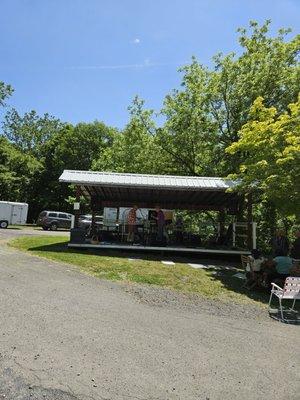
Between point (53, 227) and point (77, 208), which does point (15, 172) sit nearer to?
point (53, 227)

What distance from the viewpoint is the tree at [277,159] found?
1091cm

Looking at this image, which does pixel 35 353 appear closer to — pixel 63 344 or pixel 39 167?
→ pixel 63 344

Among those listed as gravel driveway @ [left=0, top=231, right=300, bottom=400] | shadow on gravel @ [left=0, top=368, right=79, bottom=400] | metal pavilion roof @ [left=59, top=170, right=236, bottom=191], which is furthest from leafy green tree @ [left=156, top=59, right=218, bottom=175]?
shadow on gravel @ [left=0, top=368, right=79, bottom=400]

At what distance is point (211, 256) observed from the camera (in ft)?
55.9

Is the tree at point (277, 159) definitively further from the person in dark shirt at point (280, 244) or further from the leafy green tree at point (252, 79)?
the leafy green tree at point (252, 79)

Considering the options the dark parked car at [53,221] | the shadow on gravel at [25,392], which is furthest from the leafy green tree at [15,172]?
the shadow on gravel at [25,392]

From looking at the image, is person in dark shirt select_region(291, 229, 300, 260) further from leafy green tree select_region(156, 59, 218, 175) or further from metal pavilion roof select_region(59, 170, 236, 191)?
leafy green tree select_region(156, 59, 218, 175)

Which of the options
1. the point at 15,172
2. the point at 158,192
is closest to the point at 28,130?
the point at 15,172

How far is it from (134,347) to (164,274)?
6.05 meters

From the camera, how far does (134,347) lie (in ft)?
18.6

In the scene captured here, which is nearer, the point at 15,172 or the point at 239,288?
the point at 239,288

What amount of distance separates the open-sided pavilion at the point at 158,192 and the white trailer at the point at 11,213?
1556 centimetres

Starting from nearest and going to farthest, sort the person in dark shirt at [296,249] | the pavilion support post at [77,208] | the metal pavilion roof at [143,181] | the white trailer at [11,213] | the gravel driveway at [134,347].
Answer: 1. the gravel driveway at [134,347]
2. the person in dark shirt at [296,249]
3. the metal pavilion roof at [143,181]
4. the pavilion support post at [77,208]
5. the white trailer at [11,213]

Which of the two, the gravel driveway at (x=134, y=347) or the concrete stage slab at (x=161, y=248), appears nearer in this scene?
the gravel driveway at (x=134, y=347)
